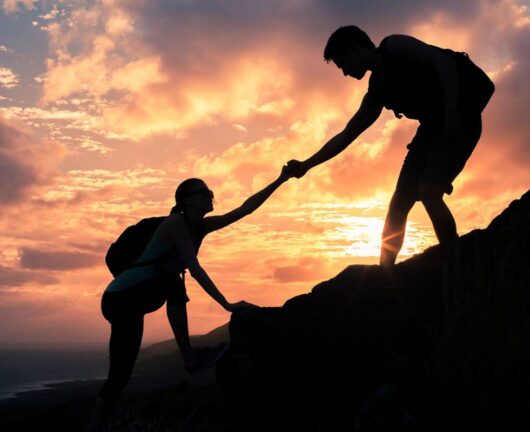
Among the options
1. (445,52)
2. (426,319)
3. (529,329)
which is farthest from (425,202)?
(529,329)

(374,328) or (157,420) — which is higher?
(374,328)

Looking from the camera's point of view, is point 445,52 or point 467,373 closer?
point 467,373

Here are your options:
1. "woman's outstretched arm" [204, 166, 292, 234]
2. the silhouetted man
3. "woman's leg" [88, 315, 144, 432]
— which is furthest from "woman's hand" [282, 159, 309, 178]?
"woman's leg" [88, 315, 144, 432]

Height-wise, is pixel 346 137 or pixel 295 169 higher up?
pixel 346 137

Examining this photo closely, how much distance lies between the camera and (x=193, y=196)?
213 inches

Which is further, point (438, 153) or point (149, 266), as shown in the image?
point (438, 153)

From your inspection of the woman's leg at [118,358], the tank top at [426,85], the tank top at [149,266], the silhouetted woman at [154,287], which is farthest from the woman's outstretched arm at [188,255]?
the tank top at [426,85]

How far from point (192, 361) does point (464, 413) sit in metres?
2.64

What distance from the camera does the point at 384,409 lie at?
3672 mm

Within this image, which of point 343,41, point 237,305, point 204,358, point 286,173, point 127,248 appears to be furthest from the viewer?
point 286,173

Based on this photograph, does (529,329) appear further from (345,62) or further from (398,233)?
(345,62)

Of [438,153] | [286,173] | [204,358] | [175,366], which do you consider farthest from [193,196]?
[175,366]

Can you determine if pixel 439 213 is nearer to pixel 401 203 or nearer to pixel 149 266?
pixel 401 203

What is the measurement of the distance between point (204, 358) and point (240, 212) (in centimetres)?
150
